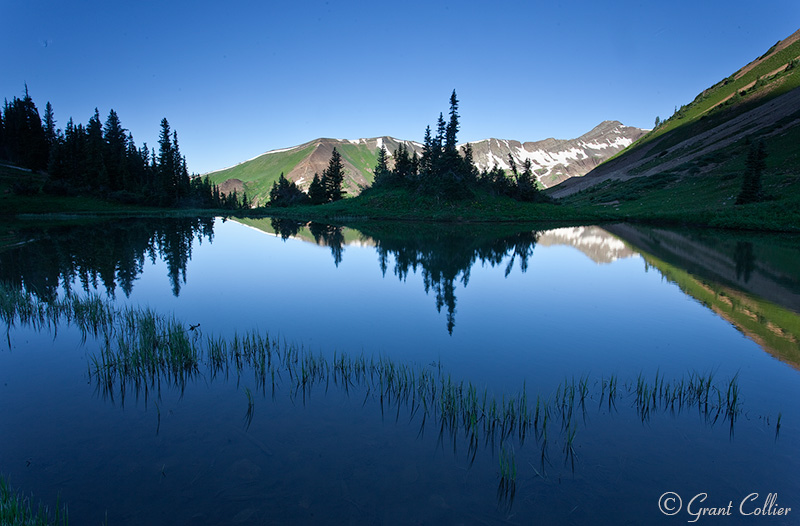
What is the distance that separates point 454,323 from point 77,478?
1101 cm

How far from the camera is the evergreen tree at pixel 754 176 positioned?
5441cm

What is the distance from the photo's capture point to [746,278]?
22312 millimetres

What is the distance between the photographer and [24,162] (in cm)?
10400

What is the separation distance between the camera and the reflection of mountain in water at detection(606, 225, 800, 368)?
13.8 metres

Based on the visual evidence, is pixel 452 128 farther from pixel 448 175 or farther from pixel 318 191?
pixel 318 191

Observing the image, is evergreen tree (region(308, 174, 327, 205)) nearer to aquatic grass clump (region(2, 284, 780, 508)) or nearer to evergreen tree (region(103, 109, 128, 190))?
evergreen tree (region(103, 109, 128, 190))

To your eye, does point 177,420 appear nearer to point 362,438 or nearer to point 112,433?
point 112,433

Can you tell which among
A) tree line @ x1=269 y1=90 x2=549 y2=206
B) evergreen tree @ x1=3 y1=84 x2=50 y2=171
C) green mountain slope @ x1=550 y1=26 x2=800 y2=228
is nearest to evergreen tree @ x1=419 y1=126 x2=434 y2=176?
tree line @ x1=269 y1=90 x2=549 y2=206

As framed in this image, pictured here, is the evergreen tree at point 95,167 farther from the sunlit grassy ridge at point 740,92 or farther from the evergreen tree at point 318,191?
the sunlit grassy ridge at point 740,92

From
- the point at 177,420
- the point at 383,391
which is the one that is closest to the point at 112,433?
the point at 177,420

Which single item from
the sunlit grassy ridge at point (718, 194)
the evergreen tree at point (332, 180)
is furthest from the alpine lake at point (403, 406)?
the evergreen tree at point (332, 180)

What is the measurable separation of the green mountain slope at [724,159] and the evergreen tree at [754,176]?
1.86 metres

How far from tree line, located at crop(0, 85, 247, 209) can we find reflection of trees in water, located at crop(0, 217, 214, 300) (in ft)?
196

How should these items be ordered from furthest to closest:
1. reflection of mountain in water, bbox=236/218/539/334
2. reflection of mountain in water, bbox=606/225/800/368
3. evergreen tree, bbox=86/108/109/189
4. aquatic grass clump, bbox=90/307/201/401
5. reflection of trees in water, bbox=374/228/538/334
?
1. evergreen tree, bbox=86/108/109/189
2. reflection of mountain in water, bbox=236/218/539/334
3. reflection of trees in water, bbox=374/228/538/334
4. reflection of mountain in water, bbox=606/225/800/368
5. aquatic grass clump, bbox=90/307/201/401
